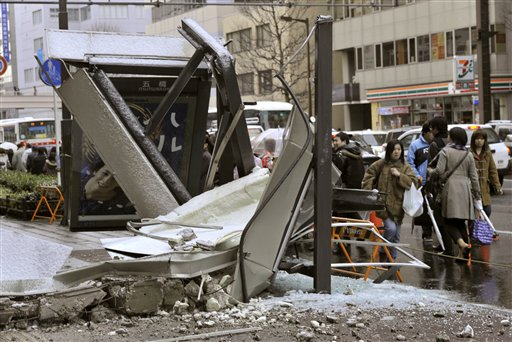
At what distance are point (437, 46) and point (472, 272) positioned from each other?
43872mm

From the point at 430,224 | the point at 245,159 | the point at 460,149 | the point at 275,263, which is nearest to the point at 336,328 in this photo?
the point at 275,263

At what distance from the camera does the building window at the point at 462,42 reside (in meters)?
49.3

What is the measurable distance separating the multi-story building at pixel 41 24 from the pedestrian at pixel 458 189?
279 ft

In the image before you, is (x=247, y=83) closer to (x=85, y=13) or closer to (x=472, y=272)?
(x=85, y=13)

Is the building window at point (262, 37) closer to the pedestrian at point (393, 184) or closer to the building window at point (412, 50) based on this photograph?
the building window at point (412, 50)

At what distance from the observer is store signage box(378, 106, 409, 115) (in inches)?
2137

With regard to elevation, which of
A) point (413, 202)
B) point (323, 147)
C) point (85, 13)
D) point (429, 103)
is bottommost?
point (413, 202)

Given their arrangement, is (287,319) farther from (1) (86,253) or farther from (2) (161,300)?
(1) (86,253)

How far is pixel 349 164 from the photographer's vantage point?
12.0m

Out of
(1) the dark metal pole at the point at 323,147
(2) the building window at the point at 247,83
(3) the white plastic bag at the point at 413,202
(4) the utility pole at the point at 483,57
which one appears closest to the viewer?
(1) the dark metal pole at the point at 323,147

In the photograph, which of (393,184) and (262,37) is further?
(262,37)

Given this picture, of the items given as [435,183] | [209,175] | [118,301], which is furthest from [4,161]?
[118,301]

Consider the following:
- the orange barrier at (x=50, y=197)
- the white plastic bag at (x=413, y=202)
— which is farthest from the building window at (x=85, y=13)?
the white plastic bag at (x=413, y=202)

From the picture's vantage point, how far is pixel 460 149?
421 inches
